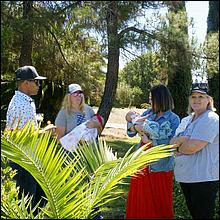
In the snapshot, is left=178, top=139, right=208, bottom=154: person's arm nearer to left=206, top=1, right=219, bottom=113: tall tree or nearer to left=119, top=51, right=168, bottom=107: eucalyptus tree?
left=206, top=1, right=219, bottom=113: tall tree

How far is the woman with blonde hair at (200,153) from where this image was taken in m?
3.22

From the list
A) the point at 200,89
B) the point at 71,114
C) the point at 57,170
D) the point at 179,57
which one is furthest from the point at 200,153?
the point at 179,57

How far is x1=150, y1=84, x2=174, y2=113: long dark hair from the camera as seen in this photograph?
3688mm

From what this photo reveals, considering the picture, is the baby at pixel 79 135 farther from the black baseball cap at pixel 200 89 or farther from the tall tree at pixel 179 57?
the tall tree at pixel 179 57

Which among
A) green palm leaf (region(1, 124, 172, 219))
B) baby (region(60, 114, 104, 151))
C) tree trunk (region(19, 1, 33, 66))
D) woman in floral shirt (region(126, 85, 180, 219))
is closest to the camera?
green palm leaf (region(1, 124, 172, 219))

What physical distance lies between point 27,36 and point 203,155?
265 inches

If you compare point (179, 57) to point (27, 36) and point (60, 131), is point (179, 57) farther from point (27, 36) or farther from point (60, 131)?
point (60, 131)

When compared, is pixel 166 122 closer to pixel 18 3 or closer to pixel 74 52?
pixel 18 3

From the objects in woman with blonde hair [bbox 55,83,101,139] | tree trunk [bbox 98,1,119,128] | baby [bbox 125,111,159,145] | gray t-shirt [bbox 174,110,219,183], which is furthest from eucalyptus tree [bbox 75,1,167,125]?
gray t-shirt [bbox 174,110,219,183]

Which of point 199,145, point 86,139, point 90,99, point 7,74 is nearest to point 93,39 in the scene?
point 90,99

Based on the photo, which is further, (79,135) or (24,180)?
(79,135)

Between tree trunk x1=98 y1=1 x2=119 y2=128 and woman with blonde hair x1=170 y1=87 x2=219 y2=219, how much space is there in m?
4.86

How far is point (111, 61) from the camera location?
9984 mm

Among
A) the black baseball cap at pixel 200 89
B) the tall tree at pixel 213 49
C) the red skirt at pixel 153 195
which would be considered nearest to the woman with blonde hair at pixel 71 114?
the red skirt at pixel 153 195
